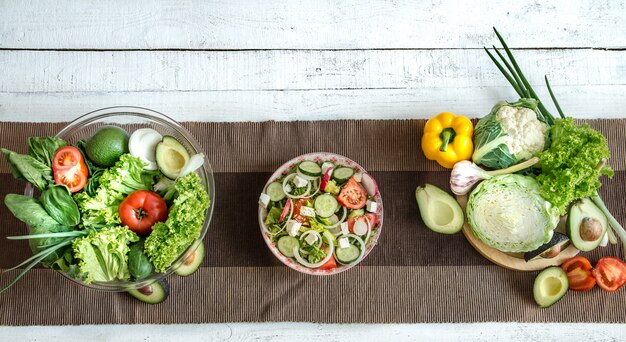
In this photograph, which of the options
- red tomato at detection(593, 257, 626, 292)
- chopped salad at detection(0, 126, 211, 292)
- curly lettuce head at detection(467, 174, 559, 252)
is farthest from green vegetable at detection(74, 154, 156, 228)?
red tomato at detection(593, 257, 626, 292)

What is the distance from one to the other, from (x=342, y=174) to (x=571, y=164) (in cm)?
85

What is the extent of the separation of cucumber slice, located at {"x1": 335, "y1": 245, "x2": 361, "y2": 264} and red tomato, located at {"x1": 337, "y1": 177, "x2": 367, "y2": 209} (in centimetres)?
16

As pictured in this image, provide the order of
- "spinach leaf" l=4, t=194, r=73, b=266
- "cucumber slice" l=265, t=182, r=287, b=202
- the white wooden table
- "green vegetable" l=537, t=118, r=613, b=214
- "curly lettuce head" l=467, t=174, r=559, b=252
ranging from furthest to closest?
the white wooden table
"cucumber slice" l=265, t=182, r=287, b=202
"curly lettuce head" l=467, t=174, r=559, b=252
"green vegetable" l=537, t=118, r=613, b=214
"spinach leaf" l=4, t=194, r=73, b=266

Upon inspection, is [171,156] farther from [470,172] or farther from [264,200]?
[470,172]

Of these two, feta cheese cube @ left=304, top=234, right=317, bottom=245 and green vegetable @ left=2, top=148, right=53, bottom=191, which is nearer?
green vegetable @ left=2, top=148, right=53, bottom=191

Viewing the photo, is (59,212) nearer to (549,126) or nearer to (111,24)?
(111,24)

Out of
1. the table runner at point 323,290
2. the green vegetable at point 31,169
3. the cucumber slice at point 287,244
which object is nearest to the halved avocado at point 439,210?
the table runner at point 323,290

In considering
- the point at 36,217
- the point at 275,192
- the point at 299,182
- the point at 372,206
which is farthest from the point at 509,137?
the point at 36,217

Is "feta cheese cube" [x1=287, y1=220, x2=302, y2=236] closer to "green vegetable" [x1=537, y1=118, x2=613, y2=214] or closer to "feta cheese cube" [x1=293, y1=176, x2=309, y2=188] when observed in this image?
"feta cheese cube" [x1=293, y1=176, x2=309, y2=188]

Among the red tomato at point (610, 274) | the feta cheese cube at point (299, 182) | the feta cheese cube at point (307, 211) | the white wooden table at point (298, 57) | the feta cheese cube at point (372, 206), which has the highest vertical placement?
the white wooden table at point (298, 57)

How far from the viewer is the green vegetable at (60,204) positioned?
80.0 inches

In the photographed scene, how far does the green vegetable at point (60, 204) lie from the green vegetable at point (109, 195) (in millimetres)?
43

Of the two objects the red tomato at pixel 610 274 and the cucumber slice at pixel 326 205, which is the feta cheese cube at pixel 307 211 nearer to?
the cucumber slice at pixel 326 205

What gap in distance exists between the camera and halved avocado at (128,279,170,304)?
7.73ft
